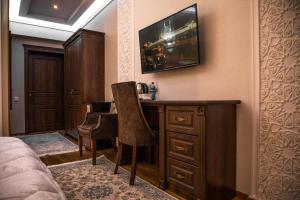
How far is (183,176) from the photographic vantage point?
1788 millimetres

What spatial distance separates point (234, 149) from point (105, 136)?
1.68 metres

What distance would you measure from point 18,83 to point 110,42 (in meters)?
2.83

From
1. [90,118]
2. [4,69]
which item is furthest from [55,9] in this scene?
[90,118]

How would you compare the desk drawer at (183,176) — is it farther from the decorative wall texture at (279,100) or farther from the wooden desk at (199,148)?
the decorative wall texture at (279,100)

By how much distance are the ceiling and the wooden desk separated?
3.37m

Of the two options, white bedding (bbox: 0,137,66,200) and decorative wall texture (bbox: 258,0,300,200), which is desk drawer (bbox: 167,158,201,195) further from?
white bedding (bbox: 0,137,66,200)

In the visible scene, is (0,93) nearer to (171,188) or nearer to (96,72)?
(96,72)

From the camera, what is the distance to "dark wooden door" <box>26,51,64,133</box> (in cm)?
531

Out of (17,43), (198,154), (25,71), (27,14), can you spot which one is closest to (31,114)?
(25,71)

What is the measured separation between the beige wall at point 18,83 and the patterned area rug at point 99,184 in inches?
127

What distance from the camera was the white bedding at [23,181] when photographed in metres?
0.75

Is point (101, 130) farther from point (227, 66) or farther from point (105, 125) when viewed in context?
point (227, 66)

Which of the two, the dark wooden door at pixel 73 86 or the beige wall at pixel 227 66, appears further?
the dark wooden door at pixel 73 86

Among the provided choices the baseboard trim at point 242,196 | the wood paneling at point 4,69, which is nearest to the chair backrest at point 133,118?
the baseboard trim at point 242,196
